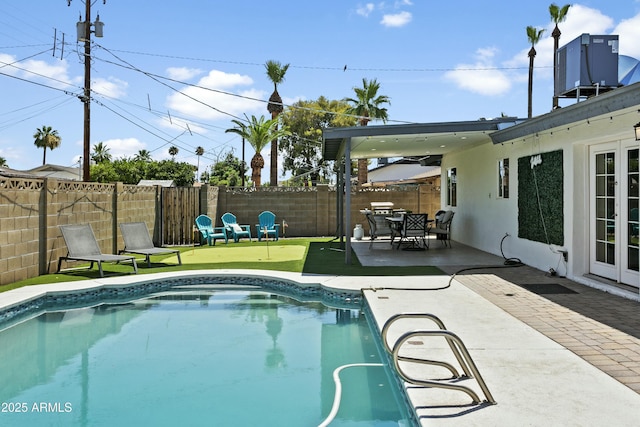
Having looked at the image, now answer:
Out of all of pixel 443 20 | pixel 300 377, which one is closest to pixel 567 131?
pixel 300 377

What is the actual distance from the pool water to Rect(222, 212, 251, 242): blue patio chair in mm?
7917

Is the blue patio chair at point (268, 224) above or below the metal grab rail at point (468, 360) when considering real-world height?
above

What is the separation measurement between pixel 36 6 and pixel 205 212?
8.19 metres

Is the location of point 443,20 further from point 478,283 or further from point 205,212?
point 478,283

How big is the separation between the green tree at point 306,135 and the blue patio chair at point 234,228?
69.9 ft

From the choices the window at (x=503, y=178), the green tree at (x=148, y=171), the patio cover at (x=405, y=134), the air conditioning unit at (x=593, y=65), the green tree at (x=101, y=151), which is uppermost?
the green tree at (x=101, y=151)

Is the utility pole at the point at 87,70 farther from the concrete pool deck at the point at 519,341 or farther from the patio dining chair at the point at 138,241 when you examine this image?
the concrete pool deck at the point at 519,341

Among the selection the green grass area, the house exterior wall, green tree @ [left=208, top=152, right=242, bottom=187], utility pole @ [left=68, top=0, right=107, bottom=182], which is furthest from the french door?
green tree @ [left=208, top=152, right=242, bottom=187]

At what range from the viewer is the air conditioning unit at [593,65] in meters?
8.87

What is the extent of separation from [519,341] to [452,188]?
11.6 metres

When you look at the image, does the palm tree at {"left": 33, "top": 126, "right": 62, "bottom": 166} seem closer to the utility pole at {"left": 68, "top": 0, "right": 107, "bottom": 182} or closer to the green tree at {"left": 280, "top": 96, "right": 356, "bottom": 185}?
the green tree at {"left": 280, "top": 96, "right": 356, "bottom": 185}

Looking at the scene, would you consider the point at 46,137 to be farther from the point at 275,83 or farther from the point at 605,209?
the point at 605,209

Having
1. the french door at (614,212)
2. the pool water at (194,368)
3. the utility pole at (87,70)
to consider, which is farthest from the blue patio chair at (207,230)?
the french door at (614,212)

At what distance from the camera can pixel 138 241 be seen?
11.3 meters
